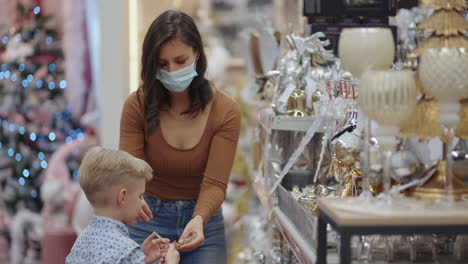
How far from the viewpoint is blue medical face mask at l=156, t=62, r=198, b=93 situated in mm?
2223

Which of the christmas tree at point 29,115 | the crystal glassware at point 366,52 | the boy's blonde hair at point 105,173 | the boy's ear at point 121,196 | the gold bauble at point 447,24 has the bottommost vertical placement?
the christmas tree at point 29,115

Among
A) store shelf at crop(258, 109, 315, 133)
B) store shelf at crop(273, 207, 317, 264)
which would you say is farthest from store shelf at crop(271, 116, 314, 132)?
store shelf at crop(273, 207, 317, 264)

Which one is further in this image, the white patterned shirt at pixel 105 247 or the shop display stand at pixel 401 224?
the white patterned shirt at pixel 105 247

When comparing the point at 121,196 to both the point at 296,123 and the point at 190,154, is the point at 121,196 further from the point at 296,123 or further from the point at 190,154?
the point at 296,123

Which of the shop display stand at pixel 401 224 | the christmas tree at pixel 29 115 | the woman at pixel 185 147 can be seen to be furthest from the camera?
the christmas tree at pixel 29 115

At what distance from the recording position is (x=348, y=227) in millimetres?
1350

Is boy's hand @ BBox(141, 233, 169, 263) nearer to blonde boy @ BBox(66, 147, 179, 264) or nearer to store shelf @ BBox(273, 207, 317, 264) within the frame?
blonde boy @ BBox(66, 147, 179, 264)

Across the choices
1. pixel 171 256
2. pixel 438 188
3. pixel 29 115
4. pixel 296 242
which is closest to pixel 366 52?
pixel 438 188

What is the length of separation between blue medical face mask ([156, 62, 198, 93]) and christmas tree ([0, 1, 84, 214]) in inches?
112

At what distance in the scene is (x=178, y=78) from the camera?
2.23 m

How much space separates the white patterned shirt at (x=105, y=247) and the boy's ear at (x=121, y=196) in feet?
0.16

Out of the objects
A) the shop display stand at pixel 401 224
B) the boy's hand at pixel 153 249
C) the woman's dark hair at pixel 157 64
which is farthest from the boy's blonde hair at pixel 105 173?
the shop display stand at pixel 401 224

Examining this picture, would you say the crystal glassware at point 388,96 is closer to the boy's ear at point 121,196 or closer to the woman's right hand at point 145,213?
the boy's ear at point 121,196

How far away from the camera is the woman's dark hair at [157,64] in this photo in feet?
7.21
